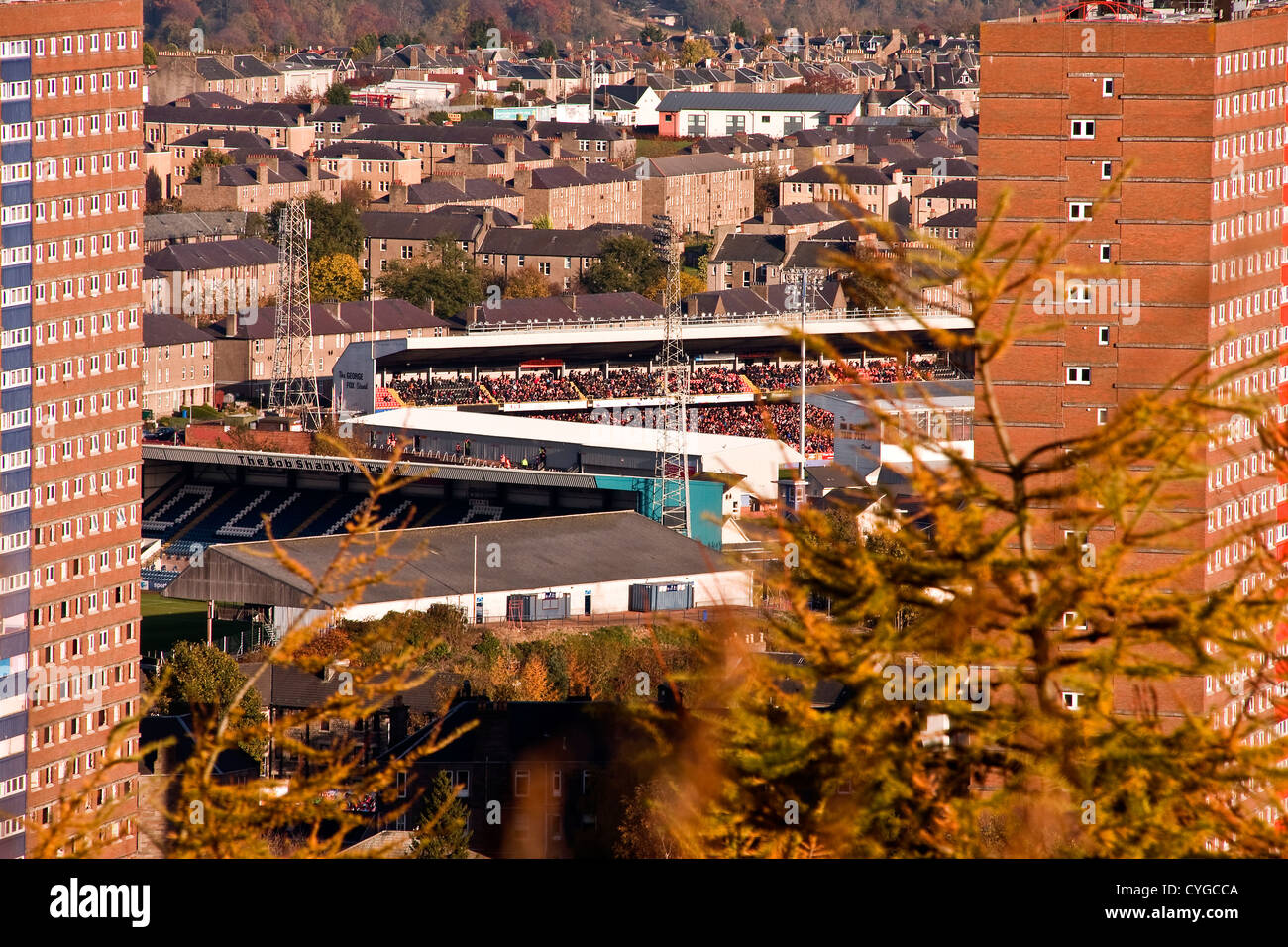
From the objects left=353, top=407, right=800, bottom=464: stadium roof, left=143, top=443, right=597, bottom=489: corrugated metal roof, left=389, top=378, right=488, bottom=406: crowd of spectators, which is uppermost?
left=389, top=378, right=488, bottom=406: crowd of spectators

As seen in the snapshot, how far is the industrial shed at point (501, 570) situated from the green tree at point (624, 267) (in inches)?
2011

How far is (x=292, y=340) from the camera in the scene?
9500cm

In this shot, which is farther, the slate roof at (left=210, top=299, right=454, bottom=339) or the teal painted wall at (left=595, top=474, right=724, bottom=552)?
the slate roof at (left=210, top=299, right=454, bottom=339)

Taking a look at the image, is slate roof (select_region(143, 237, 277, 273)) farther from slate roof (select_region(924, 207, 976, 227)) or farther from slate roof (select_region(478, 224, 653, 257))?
slate roof (select_region(924, 207, 976, 227))

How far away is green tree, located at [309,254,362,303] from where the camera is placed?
11288 centimetres

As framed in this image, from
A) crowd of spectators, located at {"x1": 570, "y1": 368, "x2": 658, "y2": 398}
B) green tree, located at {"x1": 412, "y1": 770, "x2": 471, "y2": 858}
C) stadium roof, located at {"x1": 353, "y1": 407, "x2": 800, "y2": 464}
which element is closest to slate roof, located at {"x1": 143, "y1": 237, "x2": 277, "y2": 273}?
crowd of spectators, located at {"x1": 570, "y1": 368, "x2": 658, "y2": 398}

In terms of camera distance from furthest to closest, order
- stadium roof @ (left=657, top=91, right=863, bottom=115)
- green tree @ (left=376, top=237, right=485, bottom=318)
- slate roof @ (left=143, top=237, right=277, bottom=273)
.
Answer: stadium roof @ (left=657, top=91, right=863, bottom=115), green tree @ (left=376, top=237, right=485, bottom=318), slate roof @ (left=143, top=237, right=277, bottom=273)

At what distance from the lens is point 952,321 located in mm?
92812

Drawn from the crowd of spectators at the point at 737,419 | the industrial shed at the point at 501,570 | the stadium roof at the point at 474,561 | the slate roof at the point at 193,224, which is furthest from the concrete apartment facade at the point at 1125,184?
the slate roof at the point at 193,224

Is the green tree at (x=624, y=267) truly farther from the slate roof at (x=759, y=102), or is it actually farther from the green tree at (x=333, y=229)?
the slate roof at (x=759, y=102)

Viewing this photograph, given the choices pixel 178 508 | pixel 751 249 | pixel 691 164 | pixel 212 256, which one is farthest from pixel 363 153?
pixel 178 508

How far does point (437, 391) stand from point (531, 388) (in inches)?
152

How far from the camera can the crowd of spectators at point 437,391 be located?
89.7 m

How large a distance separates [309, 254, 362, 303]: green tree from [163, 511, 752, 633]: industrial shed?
165ft
